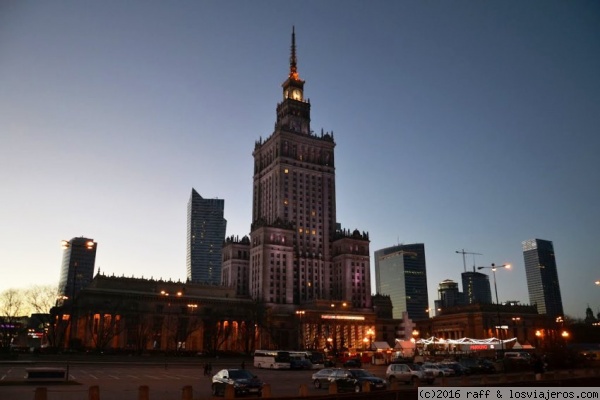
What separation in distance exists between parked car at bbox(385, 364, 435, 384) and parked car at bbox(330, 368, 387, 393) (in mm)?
6555

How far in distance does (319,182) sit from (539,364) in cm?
14249

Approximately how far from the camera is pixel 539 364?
39031 mm

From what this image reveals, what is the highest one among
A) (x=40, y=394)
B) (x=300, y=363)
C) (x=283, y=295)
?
(x=283, y=295)

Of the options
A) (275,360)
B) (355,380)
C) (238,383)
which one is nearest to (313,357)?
(275,360)

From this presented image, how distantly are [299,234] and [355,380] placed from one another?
133 metres

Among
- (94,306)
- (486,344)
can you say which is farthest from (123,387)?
(94,306)

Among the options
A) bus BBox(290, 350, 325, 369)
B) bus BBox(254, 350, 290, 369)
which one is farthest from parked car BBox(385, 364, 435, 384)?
bus BBox(290, 350, 325, 369)

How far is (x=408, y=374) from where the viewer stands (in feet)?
142

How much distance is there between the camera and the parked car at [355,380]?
36500 millimetres

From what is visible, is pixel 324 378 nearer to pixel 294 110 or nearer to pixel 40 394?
pixel 40 394

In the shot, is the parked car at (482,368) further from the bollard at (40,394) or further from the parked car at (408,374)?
the bollard at (40,394)

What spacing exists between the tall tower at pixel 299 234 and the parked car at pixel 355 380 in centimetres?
11704

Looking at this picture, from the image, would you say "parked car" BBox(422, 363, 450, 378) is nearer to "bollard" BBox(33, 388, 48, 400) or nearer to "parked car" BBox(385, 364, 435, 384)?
"parked car" BBox(385, 364, 435, 384)

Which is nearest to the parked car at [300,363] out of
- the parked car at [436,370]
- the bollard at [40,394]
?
the parked car at [436,370]
